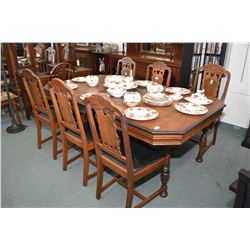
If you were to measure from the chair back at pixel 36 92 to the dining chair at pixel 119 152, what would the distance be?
28.1 inches

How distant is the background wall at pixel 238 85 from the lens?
2.88 metres

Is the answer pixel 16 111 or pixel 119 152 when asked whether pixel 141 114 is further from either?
pixel 16 111

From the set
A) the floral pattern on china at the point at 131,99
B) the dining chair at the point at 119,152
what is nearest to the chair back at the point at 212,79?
the floral pattern on china at the point at 131,99

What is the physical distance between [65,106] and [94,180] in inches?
29.8

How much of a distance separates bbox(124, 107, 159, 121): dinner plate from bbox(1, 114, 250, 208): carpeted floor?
74 centimetres

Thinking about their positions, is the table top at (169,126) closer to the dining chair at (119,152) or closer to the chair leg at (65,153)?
the dining chair at (119,152)

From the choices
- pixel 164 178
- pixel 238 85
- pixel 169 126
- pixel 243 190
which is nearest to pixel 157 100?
pixel 169 126

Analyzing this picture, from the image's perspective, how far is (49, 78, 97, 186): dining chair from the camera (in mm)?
1837

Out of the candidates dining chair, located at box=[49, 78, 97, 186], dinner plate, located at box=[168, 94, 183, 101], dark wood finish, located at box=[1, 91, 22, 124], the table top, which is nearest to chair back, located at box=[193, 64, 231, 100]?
dinner plate, located at box=[168, 94, 183, 101]

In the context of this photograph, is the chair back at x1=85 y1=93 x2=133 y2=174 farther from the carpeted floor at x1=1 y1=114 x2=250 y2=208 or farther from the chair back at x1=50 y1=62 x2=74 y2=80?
the chair back at x1=50 y1=62 x2=74 y2=80

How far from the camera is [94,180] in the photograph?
2.18 m

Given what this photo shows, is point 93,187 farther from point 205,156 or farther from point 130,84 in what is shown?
point 205,156

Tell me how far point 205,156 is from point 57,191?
63.8 inches

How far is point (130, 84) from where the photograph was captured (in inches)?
98.7
